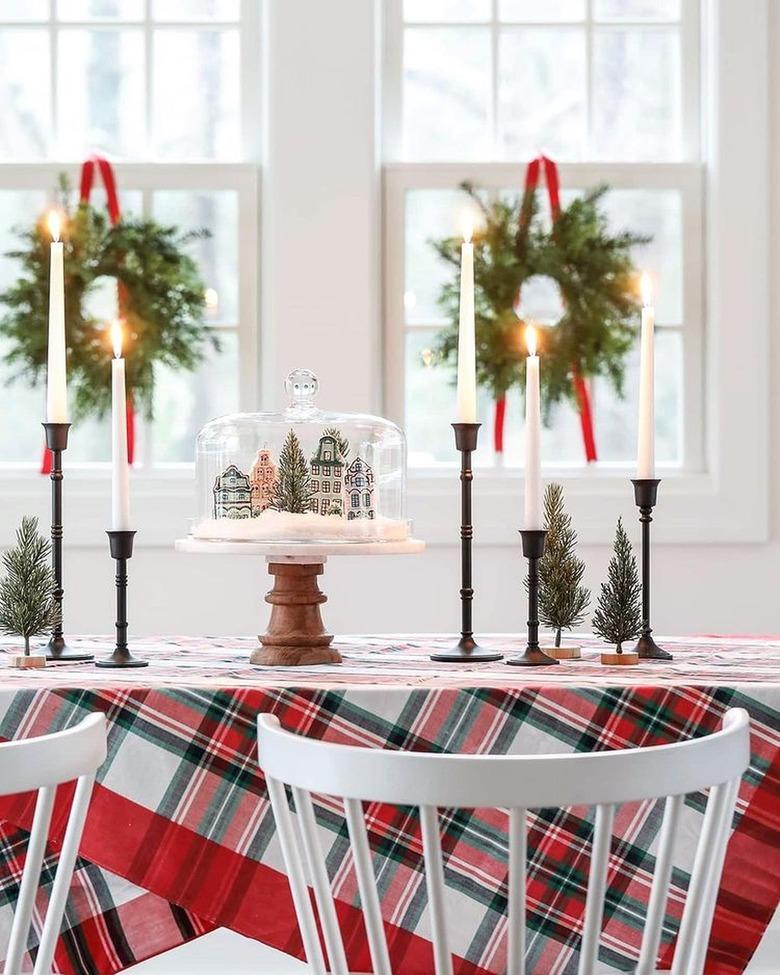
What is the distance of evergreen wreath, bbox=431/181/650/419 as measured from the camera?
306 cm

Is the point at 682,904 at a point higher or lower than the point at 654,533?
lower

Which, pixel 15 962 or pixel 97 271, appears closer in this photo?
pixel 15 962

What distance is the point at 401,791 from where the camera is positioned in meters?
0.96

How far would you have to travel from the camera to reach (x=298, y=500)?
1560 millimetres

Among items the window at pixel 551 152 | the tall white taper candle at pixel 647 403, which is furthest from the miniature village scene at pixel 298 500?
the window at pixel 551 152

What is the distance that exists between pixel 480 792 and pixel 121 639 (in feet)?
2.64

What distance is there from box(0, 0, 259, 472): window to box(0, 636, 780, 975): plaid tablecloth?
1.75 meters

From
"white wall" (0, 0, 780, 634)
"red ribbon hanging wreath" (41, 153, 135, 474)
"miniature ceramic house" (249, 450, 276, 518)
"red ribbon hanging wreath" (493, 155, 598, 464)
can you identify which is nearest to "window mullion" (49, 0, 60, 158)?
"red ribbon hanging wreath" (41, 153, 135, 474)

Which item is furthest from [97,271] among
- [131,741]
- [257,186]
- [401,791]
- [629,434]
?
[401,791]

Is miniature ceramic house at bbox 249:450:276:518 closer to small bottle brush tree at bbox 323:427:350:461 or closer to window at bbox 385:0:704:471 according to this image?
small bottle brush tree at bbox 323:427:350:461

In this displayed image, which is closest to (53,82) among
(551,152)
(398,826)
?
(551,152)

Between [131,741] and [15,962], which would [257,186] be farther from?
[15,962]

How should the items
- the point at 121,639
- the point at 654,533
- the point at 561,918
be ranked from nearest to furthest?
the point at 561,918, the point at 121,639, the point at 654,533

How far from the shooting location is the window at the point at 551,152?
3.08 meters
